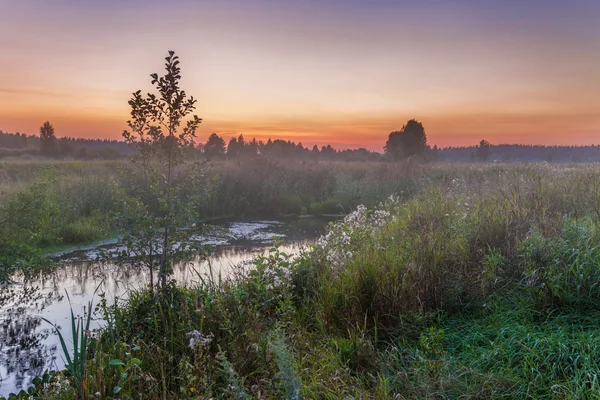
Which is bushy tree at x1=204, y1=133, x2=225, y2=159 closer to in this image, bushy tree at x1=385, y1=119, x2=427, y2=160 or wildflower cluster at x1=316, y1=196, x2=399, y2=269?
wildflower cluster at x1=316, y1=196, x2=399, y2=269

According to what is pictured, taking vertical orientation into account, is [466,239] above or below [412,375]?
above

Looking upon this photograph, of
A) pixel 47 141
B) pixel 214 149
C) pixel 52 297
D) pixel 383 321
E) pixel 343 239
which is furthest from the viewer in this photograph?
pixel 47 141

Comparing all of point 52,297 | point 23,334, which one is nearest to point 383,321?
point 23,334

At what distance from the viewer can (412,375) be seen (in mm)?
3410

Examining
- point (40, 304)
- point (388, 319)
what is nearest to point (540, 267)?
point (388, 319)

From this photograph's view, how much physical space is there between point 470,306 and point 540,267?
2.52 ft

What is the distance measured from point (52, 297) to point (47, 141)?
53.5 meters

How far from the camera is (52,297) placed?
22.8 feet

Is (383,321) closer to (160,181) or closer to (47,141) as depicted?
(160,181)

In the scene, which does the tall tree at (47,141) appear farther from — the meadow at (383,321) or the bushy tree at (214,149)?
the meadow at (383,321)

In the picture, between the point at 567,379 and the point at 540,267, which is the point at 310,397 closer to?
the point at 567,379

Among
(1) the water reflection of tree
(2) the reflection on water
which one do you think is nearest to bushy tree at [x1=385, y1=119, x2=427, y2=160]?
(2) the reflection on water

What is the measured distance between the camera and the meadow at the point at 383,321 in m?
3.11

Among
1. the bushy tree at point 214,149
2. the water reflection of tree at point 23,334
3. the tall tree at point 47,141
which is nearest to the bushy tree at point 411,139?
the bushy tree at point 214,149
